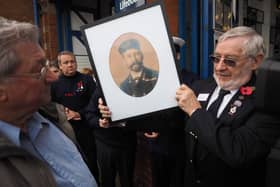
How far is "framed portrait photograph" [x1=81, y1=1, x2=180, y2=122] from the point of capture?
4.66ft

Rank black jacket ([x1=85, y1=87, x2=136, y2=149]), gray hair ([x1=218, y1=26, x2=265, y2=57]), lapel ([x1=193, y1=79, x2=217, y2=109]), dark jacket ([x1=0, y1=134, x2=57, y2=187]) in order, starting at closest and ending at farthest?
dark jacket ([x1=0, y1=134, x2=57, y2=187]), gray hair ([x1=218, y1=26, x2=265, y2=57]), lapel ([x1=193, y1=79, x2=217, y2=109]), black jacket ([x1=85, y1=87, x2=136, y2=149])

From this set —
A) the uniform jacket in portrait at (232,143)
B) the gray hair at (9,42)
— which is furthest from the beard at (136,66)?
the gray hair at (9,42)

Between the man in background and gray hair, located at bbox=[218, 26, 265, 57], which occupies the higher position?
gray hair, located at bbox=[218, 26, 265, 57]

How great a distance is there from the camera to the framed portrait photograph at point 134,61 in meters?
1.42

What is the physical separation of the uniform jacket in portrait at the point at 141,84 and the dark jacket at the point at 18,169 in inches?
26.9

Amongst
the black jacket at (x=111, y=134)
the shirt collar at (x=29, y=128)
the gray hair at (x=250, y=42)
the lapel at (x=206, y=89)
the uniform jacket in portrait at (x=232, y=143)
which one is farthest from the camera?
the black jacket at (x=111, y=134)

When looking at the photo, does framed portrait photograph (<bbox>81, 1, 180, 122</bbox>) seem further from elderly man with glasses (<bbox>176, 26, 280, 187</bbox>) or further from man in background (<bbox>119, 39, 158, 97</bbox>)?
elderly man with glasses (<bbox>176, 26, 280, 187</bbox>)

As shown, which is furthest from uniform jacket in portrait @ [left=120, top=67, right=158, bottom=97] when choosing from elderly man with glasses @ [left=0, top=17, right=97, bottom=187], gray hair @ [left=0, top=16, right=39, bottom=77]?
gray hair @ [left=0, top=16, right=39, bottom=77]

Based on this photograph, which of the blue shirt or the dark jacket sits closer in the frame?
the dark jacket

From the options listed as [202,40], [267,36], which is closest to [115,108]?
[202,40]

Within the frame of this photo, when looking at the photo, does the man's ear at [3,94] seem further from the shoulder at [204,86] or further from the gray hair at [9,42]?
the shoulder at [204,86]

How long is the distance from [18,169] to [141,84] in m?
0.77

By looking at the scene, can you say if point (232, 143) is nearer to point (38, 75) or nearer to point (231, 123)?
point (231, 123)

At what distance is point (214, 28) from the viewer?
2699 mm
